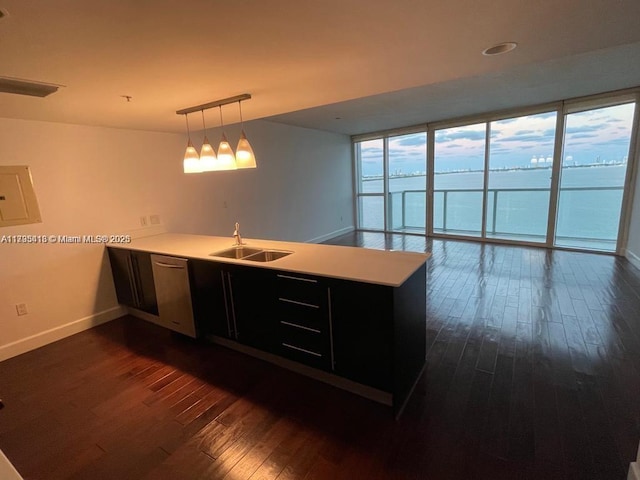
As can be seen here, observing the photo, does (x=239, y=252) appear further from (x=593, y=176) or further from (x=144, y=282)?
(x=593, y=176)

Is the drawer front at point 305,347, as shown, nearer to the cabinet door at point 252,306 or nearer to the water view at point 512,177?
the cabinet door at point 252,306

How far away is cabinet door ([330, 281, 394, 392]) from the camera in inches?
69.9

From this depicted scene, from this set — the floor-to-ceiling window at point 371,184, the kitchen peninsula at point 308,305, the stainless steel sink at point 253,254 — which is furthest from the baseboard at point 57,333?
the floor-to-ceiling window at point 371,184

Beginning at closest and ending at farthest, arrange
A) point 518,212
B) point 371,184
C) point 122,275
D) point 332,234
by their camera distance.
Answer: point 122,275 → point 518,212 → point 332,234 → point 371,184

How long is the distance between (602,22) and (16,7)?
2.43 m

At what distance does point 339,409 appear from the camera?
196cm

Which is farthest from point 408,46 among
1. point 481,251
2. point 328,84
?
point 481,251

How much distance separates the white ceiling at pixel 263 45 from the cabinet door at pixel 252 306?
4.43ft

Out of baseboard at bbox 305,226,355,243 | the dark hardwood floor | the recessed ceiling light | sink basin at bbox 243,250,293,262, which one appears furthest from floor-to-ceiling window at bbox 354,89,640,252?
sink basin at bbox 243,250,293,262

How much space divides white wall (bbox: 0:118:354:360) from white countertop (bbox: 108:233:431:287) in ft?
1.46

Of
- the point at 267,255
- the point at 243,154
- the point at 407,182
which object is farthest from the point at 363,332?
the point at 407,182

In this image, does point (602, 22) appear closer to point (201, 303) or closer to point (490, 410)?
point (490, 410)

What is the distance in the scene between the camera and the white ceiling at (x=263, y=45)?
1206 millimetres

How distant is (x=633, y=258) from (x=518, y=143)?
8.21 feet
